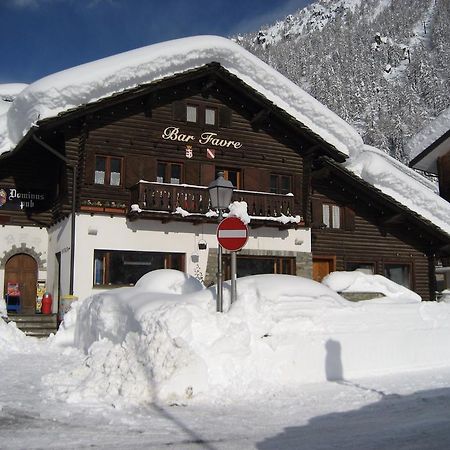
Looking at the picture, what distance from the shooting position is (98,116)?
1705 cm

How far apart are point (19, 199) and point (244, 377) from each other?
13021 millimetres

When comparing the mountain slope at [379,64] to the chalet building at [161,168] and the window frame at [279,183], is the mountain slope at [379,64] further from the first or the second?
the window frame at [279,183]

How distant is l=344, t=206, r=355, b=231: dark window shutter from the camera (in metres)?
21.8

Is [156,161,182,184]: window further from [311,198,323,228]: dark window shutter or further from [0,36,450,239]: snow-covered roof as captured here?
[311,198,323,228]: dark window shutter

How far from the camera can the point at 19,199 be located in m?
18.1

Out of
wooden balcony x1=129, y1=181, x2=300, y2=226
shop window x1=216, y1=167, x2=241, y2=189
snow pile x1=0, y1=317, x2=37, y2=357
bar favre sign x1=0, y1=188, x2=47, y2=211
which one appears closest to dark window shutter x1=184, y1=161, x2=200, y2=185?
wooden balcony x1=129, y1=181, x2=300, y2=226

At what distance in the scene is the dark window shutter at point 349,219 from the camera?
71.6ft

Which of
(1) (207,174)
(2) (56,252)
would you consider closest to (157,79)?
(1) (207,174)

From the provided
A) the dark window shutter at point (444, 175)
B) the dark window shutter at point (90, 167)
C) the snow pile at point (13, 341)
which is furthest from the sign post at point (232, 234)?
the dark window shutter at point (444, 175)

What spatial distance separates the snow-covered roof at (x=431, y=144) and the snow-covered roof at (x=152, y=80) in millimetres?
7475

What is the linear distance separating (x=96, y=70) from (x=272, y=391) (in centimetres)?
1226

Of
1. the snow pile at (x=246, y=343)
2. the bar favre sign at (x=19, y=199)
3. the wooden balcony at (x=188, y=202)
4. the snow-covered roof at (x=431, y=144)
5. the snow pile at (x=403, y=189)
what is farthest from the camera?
the snow-covered roof at (x=431, y=144)

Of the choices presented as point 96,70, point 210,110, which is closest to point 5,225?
point 96,70

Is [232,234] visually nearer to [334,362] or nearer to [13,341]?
[334,362]
